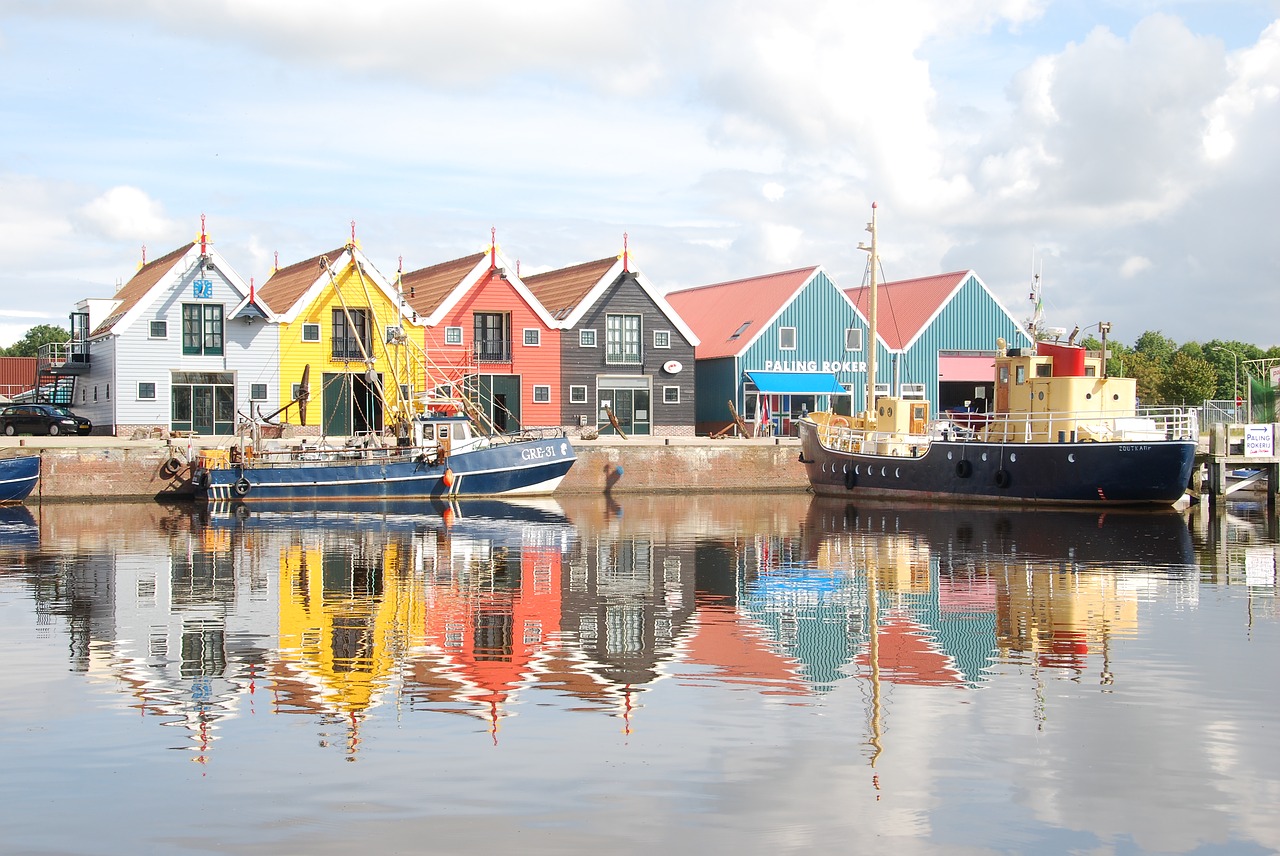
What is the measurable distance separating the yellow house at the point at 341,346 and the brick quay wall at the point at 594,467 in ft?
23.7

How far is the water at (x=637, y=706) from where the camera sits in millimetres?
9641

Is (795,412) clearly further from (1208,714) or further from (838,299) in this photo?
(1208,714)

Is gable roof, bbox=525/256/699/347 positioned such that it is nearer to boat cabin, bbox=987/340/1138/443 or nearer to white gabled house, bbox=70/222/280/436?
white gabled house, bbox=70/222/280/436

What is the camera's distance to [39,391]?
58656 mm

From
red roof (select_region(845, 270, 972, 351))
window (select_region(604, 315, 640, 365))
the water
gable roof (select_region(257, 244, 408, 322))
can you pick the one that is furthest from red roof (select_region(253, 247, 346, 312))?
the water

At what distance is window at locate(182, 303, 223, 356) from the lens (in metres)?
52.8

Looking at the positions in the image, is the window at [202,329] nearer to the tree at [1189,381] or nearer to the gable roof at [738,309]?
the gable roof at [738,309]

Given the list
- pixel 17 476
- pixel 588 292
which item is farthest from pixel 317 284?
pixel 17 476

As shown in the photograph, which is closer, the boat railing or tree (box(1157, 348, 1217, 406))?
the boat railing

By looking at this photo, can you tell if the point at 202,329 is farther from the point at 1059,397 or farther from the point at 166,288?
the point at 1059,397

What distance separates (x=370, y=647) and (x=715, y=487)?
35899mm

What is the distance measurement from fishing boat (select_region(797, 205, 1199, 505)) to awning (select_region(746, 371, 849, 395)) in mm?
10037

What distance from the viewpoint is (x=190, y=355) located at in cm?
5281

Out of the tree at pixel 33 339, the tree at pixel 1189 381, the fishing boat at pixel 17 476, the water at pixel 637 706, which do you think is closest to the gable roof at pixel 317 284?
the fishing boat at pixel 17 476
